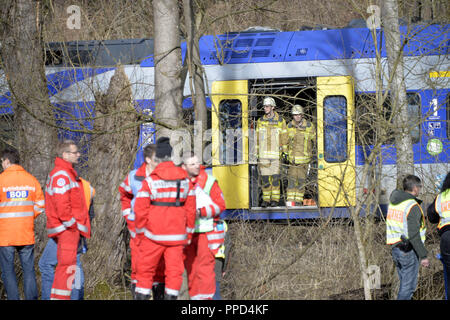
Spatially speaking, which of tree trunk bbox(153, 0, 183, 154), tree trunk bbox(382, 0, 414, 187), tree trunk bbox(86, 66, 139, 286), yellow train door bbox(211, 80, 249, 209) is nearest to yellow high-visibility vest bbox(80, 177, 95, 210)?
tree trunk bbox(153, 0, 183, 154)

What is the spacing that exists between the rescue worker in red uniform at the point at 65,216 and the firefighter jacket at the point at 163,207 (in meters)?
0.94

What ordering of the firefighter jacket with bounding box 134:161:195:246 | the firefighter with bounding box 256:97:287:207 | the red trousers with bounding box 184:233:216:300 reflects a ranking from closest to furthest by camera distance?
the firefighter jacket with bounding box 134:161:195:246 → the red trousers with bounding box 184:233:216:300 → the firefighter with bounding box 256:97:287:207

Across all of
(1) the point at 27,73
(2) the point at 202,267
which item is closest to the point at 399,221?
Result: (2) the point at 202,267

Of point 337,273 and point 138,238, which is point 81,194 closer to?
point 138,238

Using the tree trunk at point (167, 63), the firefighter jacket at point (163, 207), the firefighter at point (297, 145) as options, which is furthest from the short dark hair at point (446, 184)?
the firefighter at point (297, 145)

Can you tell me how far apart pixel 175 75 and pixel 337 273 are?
10.9 ft

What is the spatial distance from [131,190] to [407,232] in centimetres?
286

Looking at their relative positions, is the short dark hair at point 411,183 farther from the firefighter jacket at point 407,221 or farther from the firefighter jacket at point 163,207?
the firefighter jacket at point 163,207

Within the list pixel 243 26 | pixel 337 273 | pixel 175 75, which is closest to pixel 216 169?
pixel 337 273

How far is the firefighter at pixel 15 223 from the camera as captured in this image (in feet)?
21.6

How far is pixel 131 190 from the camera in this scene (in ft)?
20.4

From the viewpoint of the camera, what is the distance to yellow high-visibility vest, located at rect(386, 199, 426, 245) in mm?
6021

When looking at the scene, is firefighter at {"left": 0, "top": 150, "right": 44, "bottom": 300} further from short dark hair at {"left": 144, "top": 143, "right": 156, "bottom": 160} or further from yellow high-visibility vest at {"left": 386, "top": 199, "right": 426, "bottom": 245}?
yellow high-visibility vest at {"left": 386, "top": 199, "right": 426, "bottom": 245}

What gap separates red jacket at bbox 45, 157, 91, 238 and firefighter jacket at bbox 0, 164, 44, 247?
623 millimetres
